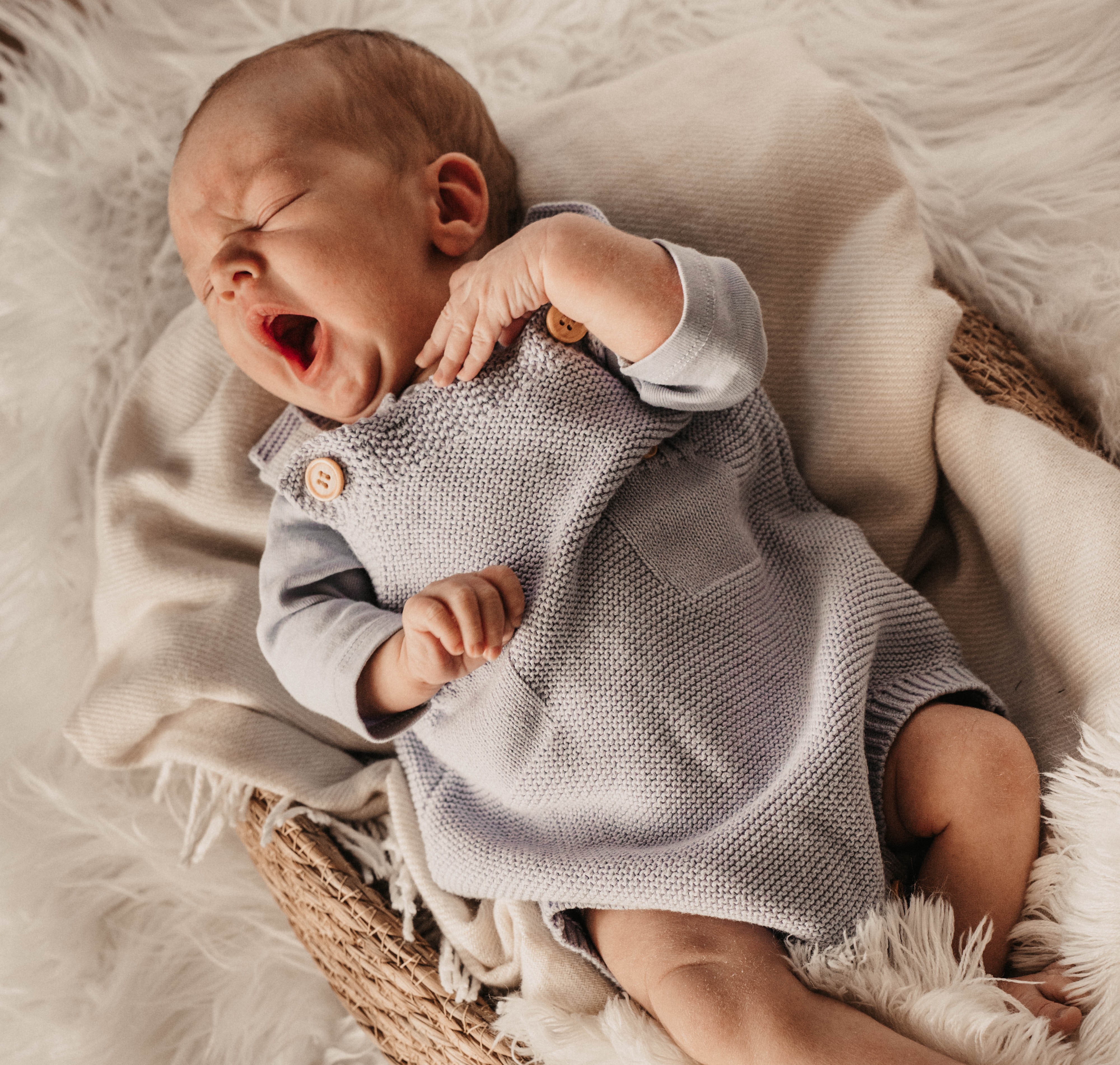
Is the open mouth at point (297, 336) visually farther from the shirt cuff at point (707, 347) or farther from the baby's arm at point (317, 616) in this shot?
the shirt cuff at point (707, 347)

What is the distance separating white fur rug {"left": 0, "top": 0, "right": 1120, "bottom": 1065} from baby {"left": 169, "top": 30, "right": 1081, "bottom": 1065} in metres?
0.37

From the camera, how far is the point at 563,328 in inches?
39.8

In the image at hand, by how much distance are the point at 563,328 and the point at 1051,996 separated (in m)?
0.75

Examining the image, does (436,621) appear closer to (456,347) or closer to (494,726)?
(494,726)

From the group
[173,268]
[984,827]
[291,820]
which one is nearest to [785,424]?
[984,827]

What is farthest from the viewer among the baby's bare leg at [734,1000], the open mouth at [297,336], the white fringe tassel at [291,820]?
the white fringe tassel at [291,820]

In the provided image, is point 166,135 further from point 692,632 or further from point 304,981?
point 304,981

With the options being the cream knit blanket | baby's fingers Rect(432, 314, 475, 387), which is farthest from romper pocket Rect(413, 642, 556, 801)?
baby's fingers Rect(432, 314, 475, 387)

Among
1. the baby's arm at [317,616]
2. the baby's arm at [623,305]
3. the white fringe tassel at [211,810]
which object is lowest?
the white fringe tassel at [211,810]

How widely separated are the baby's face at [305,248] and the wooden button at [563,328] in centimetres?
12

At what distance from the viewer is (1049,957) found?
89 cm

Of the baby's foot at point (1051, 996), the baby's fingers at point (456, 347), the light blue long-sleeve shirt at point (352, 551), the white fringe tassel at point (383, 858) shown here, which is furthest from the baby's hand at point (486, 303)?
the baby's foot at point (1051, 996)

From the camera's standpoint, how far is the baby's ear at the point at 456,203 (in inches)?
40.9

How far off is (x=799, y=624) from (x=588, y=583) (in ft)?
0.75
